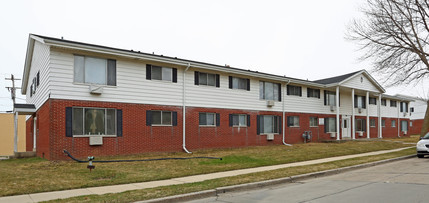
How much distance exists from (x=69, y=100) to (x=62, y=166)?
133 inches

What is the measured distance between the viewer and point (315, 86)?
27016mm

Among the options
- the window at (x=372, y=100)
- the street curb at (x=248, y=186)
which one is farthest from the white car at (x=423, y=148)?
the window at (x=372, y=100)

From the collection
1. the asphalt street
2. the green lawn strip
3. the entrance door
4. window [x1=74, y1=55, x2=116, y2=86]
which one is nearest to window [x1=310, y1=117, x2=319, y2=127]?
the entrance door

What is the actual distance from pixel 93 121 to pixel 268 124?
500 inches

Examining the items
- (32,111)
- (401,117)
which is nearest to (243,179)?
(32,111)

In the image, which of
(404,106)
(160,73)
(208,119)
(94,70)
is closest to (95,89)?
(94,70)

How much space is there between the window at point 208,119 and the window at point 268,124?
3.88m

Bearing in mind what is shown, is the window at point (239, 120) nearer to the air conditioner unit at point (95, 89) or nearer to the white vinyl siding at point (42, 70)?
the air conditioner unit at point (95, 89)

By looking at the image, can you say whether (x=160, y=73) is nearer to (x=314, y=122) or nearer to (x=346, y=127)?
(x=314, y=122)

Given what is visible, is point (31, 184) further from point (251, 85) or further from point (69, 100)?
point (251, 85)

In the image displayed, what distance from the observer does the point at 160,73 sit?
17.9 m

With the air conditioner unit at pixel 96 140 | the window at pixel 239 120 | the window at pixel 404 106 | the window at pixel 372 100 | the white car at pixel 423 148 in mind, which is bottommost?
the white car at pixel 423 148

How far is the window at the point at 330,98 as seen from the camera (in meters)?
28.7

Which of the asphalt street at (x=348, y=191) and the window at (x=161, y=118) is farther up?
the window at (x=161, y=118)
